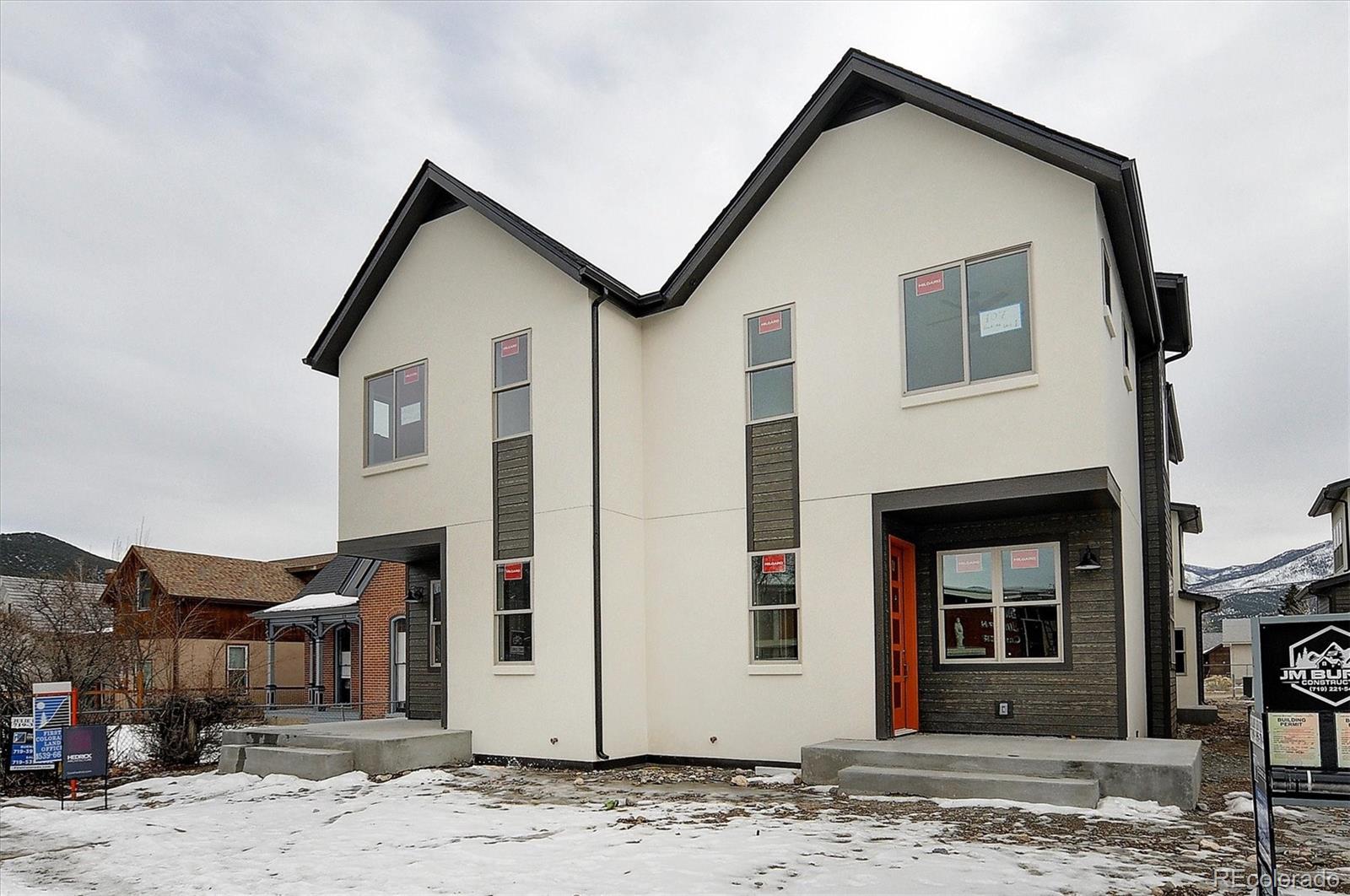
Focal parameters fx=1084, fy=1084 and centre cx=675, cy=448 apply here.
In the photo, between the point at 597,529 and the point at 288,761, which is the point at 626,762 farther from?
the point at 288,761

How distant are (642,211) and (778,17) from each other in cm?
1020

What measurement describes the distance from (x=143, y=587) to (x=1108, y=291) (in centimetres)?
3264

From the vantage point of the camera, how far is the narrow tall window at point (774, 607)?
502 inches

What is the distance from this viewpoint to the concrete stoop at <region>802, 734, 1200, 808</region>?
926 cm

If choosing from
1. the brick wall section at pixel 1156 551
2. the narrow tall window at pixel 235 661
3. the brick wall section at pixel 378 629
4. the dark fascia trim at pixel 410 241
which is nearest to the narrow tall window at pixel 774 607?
the dark fascia trim at pixel 410 241

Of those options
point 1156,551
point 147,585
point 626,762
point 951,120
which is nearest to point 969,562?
point 1156,551

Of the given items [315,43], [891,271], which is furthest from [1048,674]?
[315,43]

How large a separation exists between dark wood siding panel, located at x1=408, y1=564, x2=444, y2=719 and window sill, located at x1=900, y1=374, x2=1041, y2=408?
8.60 meters

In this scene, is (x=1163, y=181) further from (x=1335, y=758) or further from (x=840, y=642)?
(x=1335, y=758)

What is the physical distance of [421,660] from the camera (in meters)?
16.8

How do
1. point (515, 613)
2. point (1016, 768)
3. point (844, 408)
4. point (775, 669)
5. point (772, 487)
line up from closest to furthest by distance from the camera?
point (1016, 768) → point (844, 408) → point (775, 669) → point (772, 487) → point (515, 613)

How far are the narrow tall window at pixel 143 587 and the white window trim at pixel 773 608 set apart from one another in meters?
28.1

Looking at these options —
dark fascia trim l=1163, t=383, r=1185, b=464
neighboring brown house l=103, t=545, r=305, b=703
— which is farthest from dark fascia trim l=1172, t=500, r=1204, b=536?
neighboring brown house l=103, t=545, r=305, b=703

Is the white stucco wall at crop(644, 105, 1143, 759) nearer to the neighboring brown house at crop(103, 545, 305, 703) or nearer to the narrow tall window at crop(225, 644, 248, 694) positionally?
the neighboring brown house at crop(103, 545, 305, 703)
